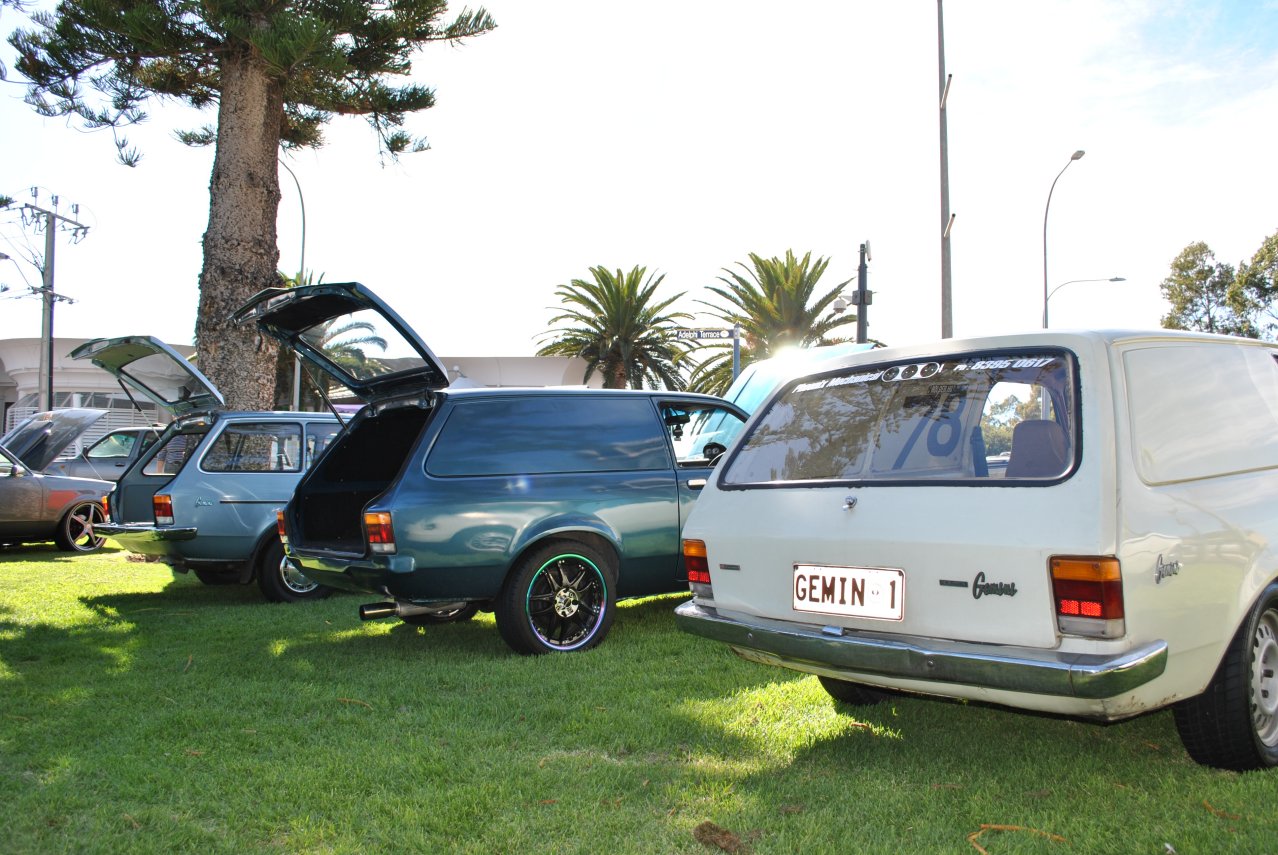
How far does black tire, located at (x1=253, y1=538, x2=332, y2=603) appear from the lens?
8.12 meters

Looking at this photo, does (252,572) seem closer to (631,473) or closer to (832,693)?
(631,473)

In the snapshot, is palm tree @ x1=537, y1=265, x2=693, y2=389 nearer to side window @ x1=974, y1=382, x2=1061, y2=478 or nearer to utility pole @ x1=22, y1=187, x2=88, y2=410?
utility pole @ x1=22, y1=187, x2=88, y2=410

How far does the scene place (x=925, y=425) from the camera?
12.3 feet

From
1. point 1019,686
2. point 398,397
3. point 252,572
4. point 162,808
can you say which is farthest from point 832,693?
point 252,572

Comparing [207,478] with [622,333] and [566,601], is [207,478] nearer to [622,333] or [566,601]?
[566,601]

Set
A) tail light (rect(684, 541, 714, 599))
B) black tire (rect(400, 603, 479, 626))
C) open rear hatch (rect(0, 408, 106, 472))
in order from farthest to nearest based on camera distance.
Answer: open rear hatch (rect(0, 408, 106, 472)) → black tire (rect(400, 603, 479, 626)) → tail light (rect(684, 541, 714, 599))

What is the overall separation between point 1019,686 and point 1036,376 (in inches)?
42.2

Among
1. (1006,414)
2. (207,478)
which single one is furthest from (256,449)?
(1006,414)

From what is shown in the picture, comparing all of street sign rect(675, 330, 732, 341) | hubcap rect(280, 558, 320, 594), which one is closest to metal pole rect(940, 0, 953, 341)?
street sign rect(675, 330, 732, 341)

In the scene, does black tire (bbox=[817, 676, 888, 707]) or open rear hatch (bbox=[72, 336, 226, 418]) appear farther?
open rear hatch (bbox=[72, 336, 226, 418])

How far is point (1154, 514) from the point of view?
2992 millimetres

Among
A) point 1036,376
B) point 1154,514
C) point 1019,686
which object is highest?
point 1036,376

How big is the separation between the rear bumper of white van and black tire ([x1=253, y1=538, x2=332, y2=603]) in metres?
5.48

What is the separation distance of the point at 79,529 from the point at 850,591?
39.3ft
